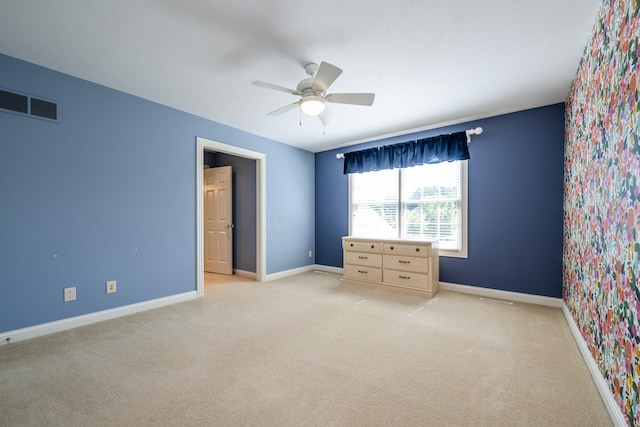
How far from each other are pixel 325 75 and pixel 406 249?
2660 mm

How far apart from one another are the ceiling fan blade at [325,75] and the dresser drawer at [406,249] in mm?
2488

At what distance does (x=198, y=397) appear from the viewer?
1.71m

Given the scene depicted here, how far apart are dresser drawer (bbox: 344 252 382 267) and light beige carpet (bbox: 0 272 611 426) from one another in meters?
1.14

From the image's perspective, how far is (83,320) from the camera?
9.20 ft

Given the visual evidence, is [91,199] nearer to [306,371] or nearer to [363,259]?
[306,371]

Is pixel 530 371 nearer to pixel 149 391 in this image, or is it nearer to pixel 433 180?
pixel 149 391

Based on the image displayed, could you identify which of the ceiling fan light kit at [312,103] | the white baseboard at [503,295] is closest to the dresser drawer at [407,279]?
the white baseboard at [503,295]

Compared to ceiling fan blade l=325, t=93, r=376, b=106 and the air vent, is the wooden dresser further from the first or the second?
the air vent

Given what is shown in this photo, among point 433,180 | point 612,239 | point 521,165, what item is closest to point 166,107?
point 433,180

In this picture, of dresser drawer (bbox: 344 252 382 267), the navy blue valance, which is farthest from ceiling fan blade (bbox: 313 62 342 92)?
Result: dresser drawer (bbox: 344 252 382 267)

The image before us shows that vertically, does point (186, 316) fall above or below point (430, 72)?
below

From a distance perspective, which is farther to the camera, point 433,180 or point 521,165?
point 433,180

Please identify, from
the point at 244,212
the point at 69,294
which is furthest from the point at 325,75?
the point at 244,212

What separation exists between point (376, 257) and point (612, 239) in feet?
9.42
